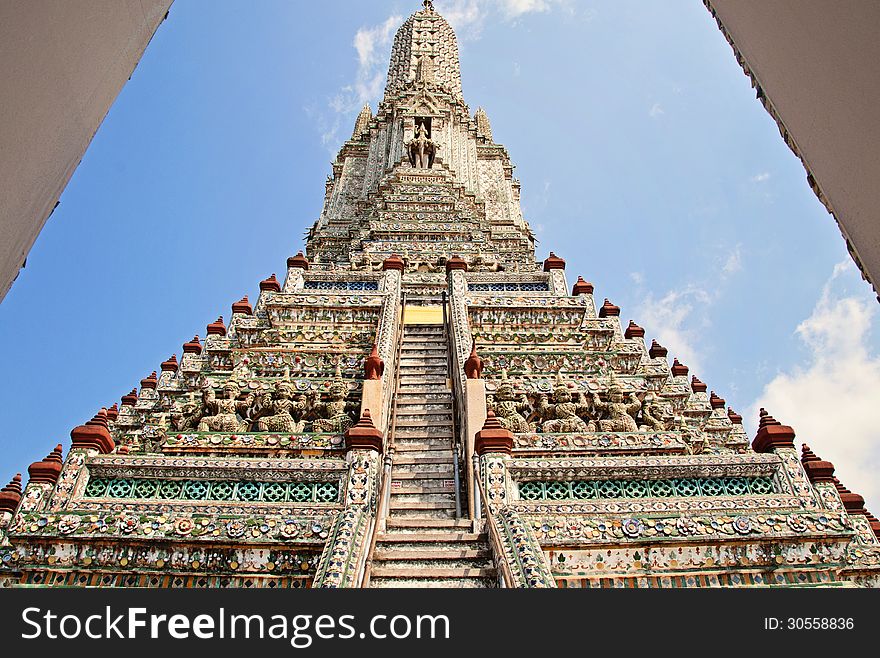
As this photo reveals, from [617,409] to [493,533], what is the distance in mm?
3791

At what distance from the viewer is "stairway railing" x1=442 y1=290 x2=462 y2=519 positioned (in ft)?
26.8

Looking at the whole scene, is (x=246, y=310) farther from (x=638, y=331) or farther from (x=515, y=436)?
(x=638, y=331)

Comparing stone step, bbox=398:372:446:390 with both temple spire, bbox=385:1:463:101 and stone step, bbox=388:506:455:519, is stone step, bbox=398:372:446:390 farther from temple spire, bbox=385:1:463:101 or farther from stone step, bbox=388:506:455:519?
temple spire, bbox=385:1:463:101

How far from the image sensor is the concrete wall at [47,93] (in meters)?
2.63

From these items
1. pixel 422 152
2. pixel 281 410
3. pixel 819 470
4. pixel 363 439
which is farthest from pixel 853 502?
pixel 422 152

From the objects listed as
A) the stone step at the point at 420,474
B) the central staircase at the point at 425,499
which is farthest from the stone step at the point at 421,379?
the stone step at the point at 420,474

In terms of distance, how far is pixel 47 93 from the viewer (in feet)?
9.41

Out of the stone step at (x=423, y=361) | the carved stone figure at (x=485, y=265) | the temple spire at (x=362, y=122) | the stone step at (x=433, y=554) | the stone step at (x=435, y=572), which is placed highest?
the temple spire at (x=362, y=122)

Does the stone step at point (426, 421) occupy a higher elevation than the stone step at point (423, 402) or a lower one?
lower

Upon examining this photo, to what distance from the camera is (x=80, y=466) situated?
7.05 m

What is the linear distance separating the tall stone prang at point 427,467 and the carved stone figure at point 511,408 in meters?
0.04

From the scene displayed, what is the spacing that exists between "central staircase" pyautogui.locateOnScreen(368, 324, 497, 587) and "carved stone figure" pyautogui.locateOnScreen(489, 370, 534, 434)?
2.40 ft

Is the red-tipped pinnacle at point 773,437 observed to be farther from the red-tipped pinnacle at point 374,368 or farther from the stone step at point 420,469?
the red-tipped pinnacle at point 374,368
